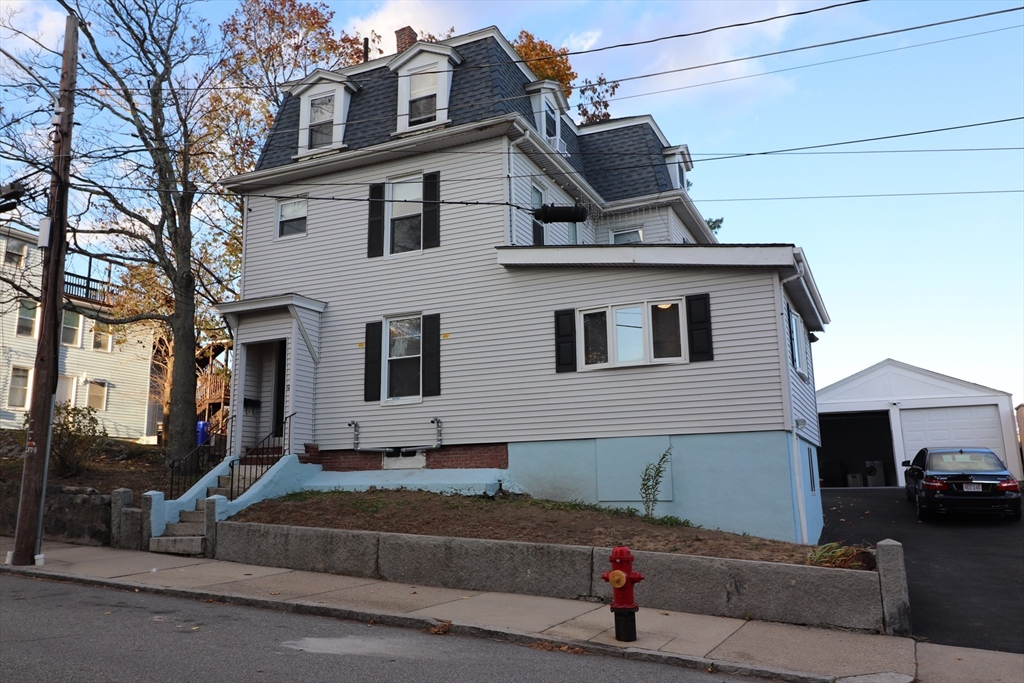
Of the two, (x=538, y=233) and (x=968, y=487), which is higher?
(x=538, y=233)

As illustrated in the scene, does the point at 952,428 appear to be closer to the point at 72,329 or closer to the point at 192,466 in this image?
the point at 192,466

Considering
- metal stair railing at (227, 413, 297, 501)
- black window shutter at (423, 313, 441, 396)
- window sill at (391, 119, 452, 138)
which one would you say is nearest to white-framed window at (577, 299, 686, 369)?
black window shutter at (423, 313, 441, 396)

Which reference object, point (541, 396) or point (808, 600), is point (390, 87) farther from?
point (808, 600)

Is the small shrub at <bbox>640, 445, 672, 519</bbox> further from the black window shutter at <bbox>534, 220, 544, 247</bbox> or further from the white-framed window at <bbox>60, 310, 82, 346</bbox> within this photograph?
the white-framed window at <bbox>60, 310, 82, 346</bbox>

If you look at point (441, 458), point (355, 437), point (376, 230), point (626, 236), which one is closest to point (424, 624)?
point (441, 458)

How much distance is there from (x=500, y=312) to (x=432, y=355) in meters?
1.62

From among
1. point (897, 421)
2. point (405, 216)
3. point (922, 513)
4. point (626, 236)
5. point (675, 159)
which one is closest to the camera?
point (922, 513)

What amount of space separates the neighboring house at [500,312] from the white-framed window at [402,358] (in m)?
0.05

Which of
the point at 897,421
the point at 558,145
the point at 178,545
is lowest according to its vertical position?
the point at 178,545

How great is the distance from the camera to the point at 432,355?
51.5 feet

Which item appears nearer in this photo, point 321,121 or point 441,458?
point 441,458

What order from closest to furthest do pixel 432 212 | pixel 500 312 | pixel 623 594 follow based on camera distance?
pixel 623 594, pixel 500 312, pixel 432 212

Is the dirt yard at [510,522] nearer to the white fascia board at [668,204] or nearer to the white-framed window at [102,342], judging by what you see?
the white fascia board at [668,204]

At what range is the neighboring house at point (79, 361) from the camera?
2955 centimetres
